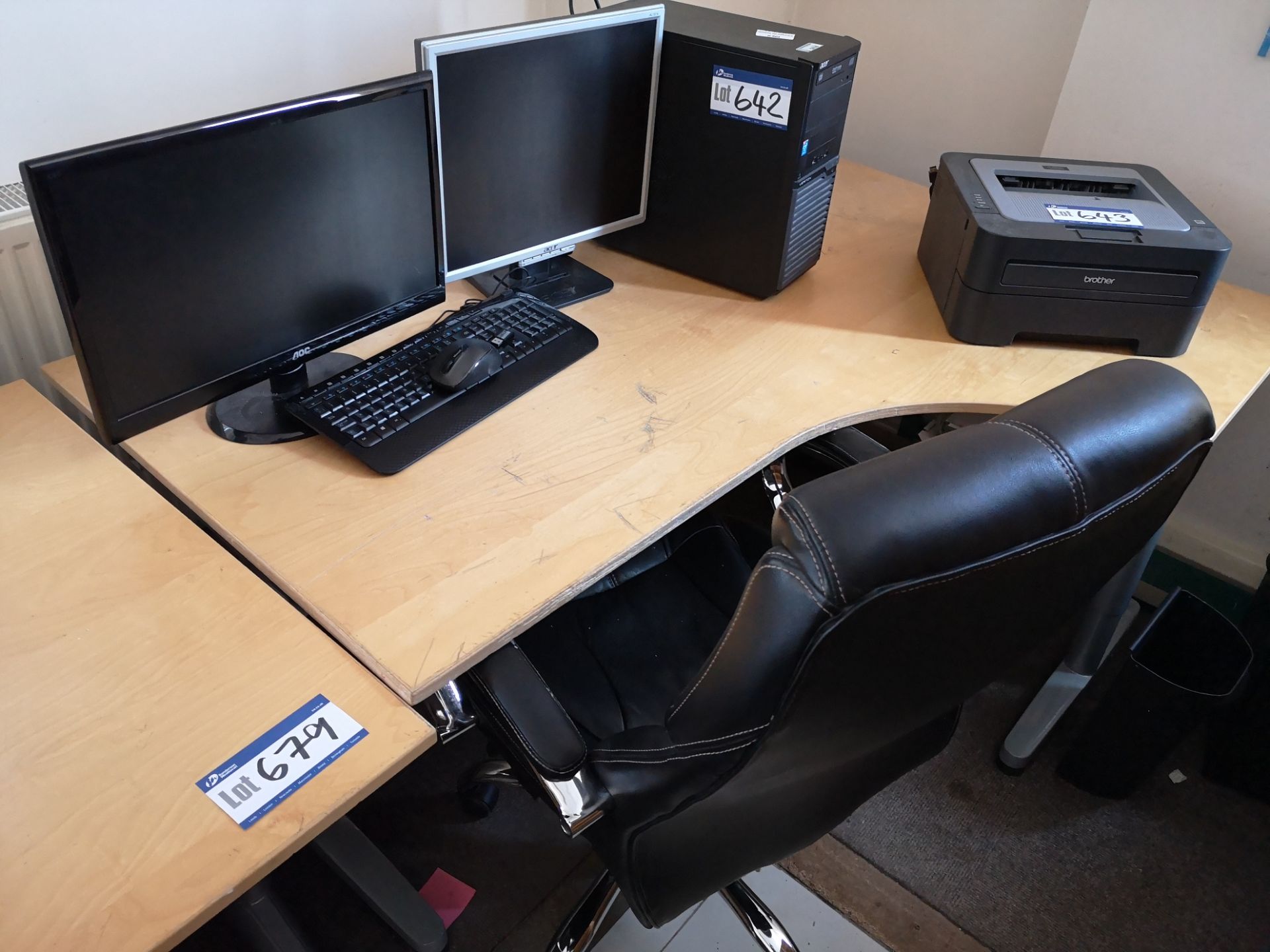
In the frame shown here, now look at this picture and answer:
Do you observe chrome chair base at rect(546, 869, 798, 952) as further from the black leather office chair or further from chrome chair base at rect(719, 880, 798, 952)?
the black leather office chair

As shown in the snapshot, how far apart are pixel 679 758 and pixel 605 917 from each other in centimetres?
69

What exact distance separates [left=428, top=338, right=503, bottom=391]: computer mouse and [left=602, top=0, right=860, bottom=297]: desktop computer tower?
0.47 meters

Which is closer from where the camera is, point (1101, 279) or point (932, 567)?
point (932, 567)

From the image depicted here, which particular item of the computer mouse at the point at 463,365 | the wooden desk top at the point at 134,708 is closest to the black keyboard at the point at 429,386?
the computer mouse at the point at 463,365

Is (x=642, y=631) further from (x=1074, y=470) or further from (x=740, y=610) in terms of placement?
(x=1074, y=470)

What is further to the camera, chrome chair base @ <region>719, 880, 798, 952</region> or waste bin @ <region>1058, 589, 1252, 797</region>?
waste bin @ <region>1058, 589, 1252, 797</region>

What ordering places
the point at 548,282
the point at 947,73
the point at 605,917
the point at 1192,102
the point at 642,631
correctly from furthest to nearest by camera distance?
the point at 947,73 → the point at 1192,102 → the point at 548,282 → the point at 605,917 → the point at 642,631

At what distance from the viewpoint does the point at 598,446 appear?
1224 millimetres

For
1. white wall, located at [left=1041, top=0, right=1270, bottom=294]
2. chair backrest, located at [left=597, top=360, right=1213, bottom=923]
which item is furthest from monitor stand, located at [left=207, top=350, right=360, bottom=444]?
white wall, located at [left=1041, top=0, right=1270, bottom=294]

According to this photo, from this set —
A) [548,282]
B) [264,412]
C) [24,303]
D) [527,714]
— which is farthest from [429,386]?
[24,303]

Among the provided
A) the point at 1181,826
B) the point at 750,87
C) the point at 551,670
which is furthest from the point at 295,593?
the point at 1181,826

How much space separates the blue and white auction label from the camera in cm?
82

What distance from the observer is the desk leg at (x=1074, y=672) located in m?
1.69

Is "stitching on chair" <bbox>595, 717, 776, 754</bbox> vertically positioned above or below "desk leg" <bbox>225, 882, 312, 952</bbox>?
above
